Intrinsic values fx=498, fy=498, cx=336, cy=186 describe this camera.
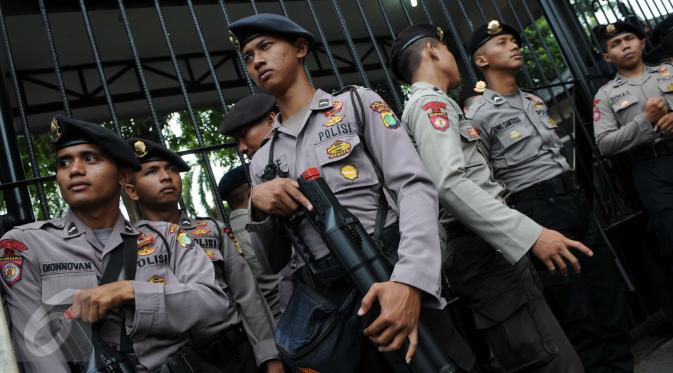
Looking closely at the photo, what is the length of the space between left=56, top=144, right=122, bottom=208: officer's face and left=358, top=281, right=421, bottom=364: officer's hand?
1.02 metres

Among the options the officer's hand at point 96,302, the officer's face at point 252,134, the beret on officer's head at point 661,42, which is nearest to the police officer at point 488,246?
the officer's face at point 252,134

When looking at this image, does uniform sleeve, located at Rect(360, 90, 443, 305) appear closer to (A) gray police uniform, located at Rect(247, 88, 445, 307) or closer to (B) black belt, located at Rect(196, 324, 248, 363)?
(A) gray police uniform, located at Rect(247, 88, 445, 307)

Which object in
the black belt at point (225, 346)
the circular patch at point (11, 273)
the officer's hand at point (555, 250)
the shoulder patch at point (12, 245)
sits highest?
the shoulder patch at point (12, 245)

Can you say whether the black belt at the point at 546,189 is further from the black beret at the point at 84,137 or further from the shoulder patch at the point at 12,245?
the shoulder patch at the point at 12,245

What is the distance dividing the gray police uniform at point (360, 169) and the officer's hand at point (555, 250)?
19.5 inches

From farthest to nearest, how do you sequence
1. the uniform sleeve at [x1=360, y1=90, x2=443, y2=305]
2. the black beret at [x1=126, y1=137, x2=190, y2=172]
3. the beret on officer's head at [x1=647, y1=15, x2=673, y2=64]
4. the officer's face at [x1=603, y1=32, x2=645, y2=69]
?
the beret on officer's head at [x1=647, y1=15, x2=673, y2=64] → the officer's face at [x1=603, y1=32, x2=645, y2=69] → the black beret at [x1=126, y1=137, x2=190, y2=172] → the uniform sleeve at [x1=360, y1=90, x2=443, y2=305]

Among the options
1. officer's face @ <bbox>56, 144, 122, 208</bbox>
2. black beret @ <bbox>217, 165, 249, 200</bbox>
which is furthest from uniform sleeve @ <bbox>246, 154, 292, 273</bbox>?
black beret @ <bbox>217, 165, 249, 200</bbox>

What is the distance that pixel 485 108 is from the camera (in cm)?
258

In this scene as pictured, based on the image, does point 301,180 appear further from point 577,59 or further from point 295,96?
point 577,59

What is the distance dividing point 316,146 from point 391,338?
698 mm

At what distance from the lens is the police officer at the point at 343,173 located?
1.36m

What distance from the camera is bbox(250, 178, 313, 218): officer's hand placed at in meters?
1.51

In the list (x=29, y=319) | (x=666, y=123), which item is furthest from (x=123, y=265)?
(x=666, y=123)

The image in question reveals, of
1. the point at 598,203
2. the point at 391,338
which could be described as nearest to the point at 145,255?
the point at 391,338
